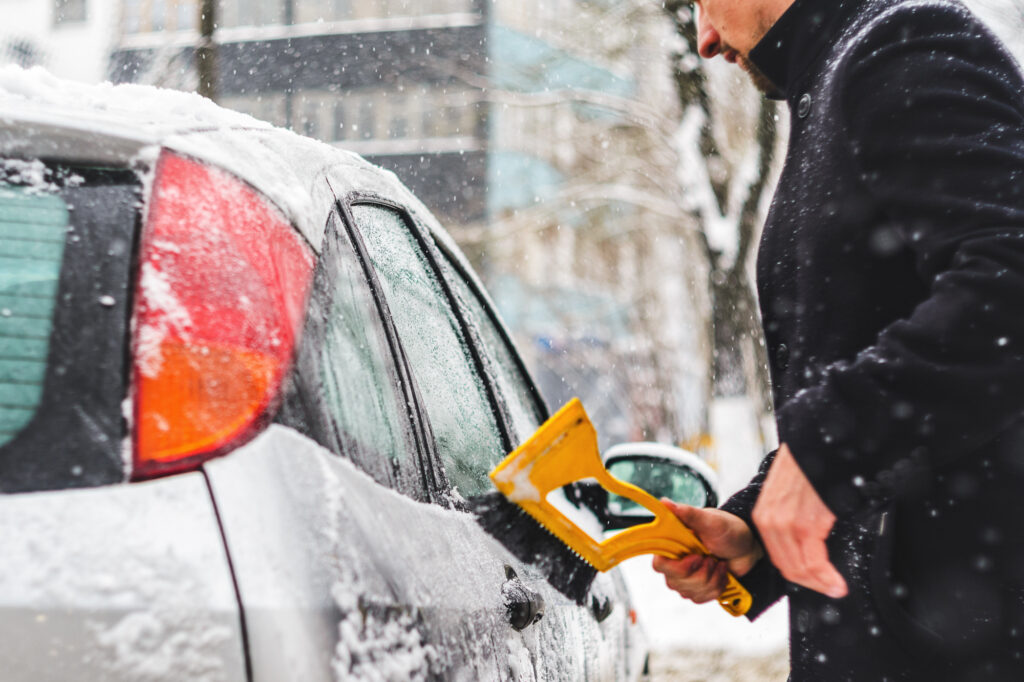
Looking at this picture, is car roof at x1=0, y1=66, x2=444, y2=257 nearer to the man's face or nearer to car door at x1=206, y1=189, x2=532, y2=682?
car door at x1=206, y1=189, x2=532, y2=682

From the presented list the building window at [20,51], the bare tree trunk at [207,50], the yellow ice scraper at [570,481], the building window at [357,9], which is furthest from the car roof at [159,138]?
the building window at [357,9]

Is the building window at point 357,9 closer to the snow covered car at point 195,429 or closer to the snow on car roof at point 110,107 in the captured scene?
the snow on car roof at point 110,107

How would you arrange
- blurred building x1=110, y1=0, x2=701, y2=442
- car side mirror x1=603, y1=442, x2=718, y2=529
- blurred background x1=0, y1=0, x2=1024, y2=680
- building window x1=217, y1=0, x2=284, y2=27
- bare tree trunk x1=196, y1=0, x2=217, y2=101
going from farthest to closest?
building window x1=217, y1=0, x2=284, y2=27, blurred building x1=110, y1=0, x2=701, y2=442, blurred background x1=0, y1=0, x2=1024, y2=680, bare tree trunk x1=196, y1=0, x2=217, y2=101, car side mirror x1=603, y1=442, x2=718, y2=529

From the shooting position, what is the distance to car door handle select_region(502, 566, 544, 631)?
1.55 m

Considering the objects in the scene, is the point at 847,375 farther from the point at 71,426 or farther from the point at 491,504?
the point at 71,426

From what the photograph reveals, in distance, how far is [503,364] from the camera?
2.66m

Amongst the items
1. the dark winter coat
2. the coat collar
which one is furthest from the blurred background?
the dark winter coat

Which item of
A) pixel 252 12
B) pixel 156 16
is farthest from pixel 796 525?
pixel 252 12

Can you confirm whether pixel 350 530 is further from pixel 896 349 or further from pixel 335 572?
pixel 896 349

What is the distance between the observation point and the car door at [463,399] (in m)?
1.64

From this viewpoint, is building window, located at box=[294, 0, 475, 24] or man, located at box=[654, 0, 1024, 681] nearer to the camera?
man, located at box=[654, 0, 1024, 681]

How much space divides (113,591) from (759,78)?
57.6 inches

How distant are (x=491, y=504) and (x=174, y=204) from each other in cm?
66

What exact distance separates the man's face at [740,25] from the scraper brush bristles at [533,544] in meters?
0.94
